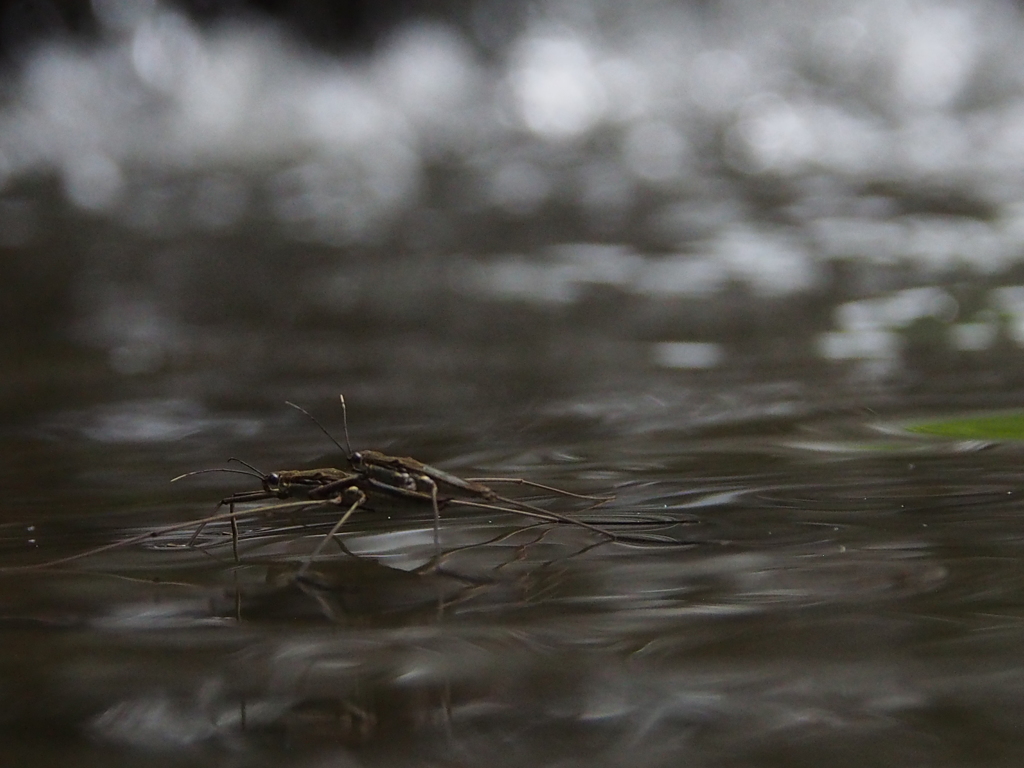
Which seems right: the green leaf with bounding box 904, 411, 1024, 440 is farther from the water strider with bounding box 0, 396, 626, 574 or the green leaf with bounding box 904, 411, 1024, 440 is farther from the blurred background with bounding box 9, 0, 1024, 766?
the water strider with bounding box 0, 396, 626, 574

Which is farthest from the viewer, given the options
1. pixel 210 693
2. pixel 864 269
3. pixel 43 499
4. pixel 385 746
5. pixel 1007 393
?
pixel 864 269

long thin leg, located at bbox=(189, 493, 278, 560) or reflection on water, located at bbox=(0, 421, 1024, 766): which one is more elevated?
long thin leg, located at bbox=(189, 493, 278, 560)

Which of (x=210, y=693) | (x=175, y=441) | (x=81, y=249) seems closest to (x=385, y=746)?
(x=210, y=693)

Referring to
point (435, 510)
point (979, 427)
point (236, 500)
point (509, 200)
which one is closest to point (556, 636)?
point (435, 510)

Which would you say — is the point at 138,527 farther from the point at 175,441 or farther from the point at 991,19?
the point at 991,19

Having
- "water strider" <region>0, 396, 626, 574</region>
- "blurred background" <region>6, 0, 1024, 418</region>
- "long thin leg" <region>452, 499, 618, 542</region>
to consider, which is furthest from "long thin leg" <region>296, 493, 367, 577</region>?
"blurred background" <region>6, 0, 1024, 418</region>

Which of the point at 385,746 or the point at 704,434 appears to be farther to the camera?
the point at 704,434

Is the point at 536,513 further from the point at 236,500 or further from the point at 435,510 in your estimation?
the point at 236,500

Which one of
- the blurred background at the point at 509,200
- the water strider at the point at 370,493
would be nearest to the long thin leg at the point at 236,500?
the water strider at the point at 370,493
